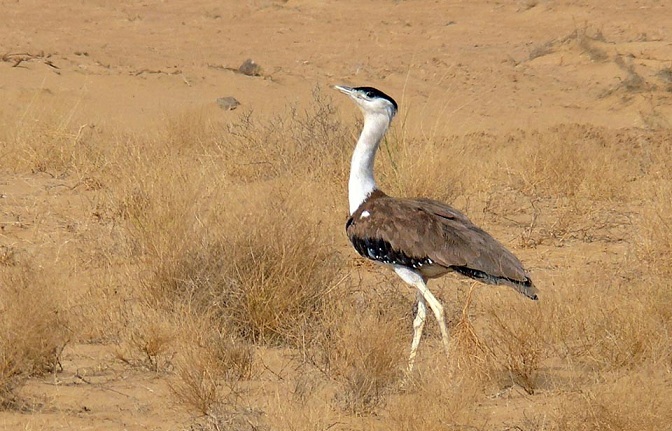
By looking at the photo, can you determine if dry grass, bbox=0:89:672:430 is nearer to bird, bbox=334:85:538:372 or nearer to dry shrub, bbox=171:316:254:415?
dry shrub, bbox=171:316:254:415

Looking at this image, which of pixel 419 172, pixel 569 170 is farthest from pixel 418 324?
pixel 569 170

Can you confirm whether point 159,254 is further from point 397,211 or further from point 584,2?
point 584,2

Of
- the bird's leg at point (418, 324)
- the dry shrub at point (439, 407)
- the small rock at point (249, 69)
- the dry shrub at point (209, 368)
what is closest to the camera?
the dry shrub at point (439, 407)

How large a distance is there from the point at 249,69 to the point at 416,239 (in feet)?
34.9

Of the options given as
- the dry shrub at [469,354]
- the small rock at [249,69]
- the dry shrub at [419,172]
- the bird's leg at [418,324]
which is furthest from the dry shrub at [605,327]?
the small rock at [249,69]

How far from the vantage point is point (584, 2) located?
72.7 ft

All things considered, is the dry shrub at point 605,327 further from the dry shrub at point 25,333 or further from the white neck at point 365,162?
the dry shrub at point 25,333

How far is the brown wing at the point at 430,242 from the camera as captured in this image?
5602 millimetres

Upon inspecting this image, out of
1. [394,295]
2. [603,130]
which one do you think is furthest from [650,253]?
[603,130]

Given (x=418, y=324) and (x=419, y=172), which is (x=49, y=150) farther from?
(x=418, y=324)

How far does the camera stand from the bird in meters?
5.62

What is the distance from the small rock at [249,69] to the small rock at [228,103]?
2076mm

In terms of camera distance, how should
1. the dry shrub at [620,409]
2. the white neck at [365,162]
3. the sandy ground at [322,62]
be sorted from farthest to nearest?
1. the sandy ground at [322,62]
2. the white neck at [365,162]
3. the dry shrub at [620,409]

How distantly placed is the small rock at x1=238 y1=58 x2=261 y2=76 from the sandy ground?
0.25 meters
